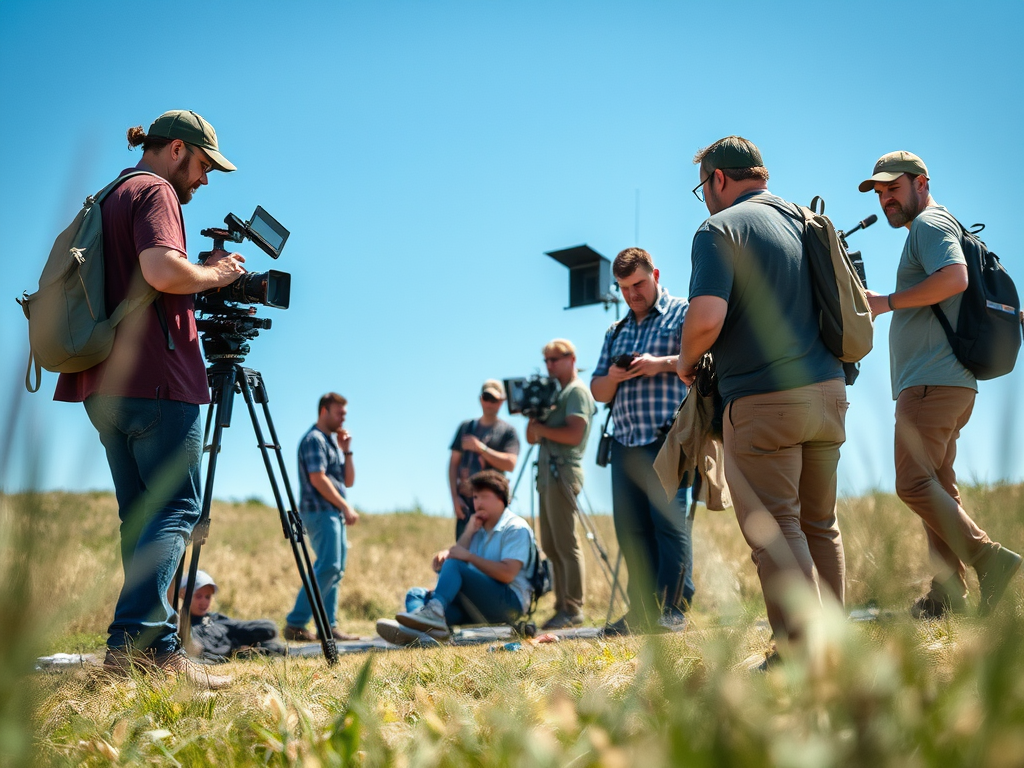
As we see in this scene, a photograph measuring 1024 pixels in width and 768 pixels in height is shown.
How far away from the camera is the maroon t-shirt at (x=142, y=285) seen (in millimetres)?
2881

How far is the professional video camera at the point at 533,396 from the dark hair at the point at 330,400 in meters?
1.27

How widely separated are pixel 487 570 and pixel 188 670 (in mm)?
2758

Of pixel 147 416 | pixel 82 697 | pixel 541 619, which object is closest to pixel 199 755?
pixel 82 697

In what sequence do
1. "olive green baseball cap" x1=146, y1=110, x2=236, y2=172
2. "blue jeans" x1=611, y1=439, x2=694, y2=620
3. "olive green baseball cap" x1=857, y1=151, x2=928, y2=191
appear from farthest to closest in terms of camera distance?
"blue jeans" x1=611, y1=439, x2=694, y2=620 < "olive green baseball cap" x1=857, y1=151, x2=928, y2=191 < "olive green baseball cap" x1=146, y1=110, x2=236, y2=172

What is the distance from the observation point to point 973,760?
0.80 m

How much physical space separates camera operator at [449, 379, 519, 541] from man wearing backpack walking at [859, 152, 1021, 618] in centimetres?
323

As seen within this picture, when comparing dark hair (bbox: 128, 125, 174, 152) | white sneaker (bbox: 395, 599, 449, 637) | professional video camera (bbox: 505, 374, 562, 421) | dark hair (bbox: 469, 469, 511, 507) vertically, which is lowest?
white sneaker (bbox: 395, 599, 449, 637)

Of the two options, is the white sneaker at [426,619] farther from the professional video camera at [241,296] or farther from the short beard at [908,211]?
the short beard at [908,211]

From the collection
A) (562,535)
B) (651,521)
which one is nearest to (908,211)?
(651,521)

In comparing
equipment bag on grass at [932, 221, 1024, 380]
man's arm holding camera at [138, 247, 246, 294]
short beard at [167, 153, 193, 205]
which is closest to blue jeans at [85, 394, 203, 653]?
man's arm holding camera at [138, 247, 246, 294]

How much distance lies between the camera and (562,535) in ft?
19.7

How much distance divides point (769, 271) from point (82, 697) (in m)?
2.34

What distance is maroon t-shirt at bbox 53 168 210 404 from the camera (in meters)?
2.88

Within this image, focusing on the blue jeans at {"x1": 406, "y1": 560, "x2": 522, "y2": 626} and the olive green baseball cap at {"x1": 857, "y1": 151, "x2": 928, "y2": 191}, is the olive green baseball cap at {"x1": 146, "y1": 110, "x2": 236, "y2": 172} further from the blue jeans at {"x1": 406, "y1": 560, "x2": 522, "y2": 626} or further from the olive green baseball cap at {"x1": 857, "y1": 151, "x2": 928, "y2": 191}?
the blue jeans at {"x1": 406, "y1": 560, "x2": 522, "y2": 626}
